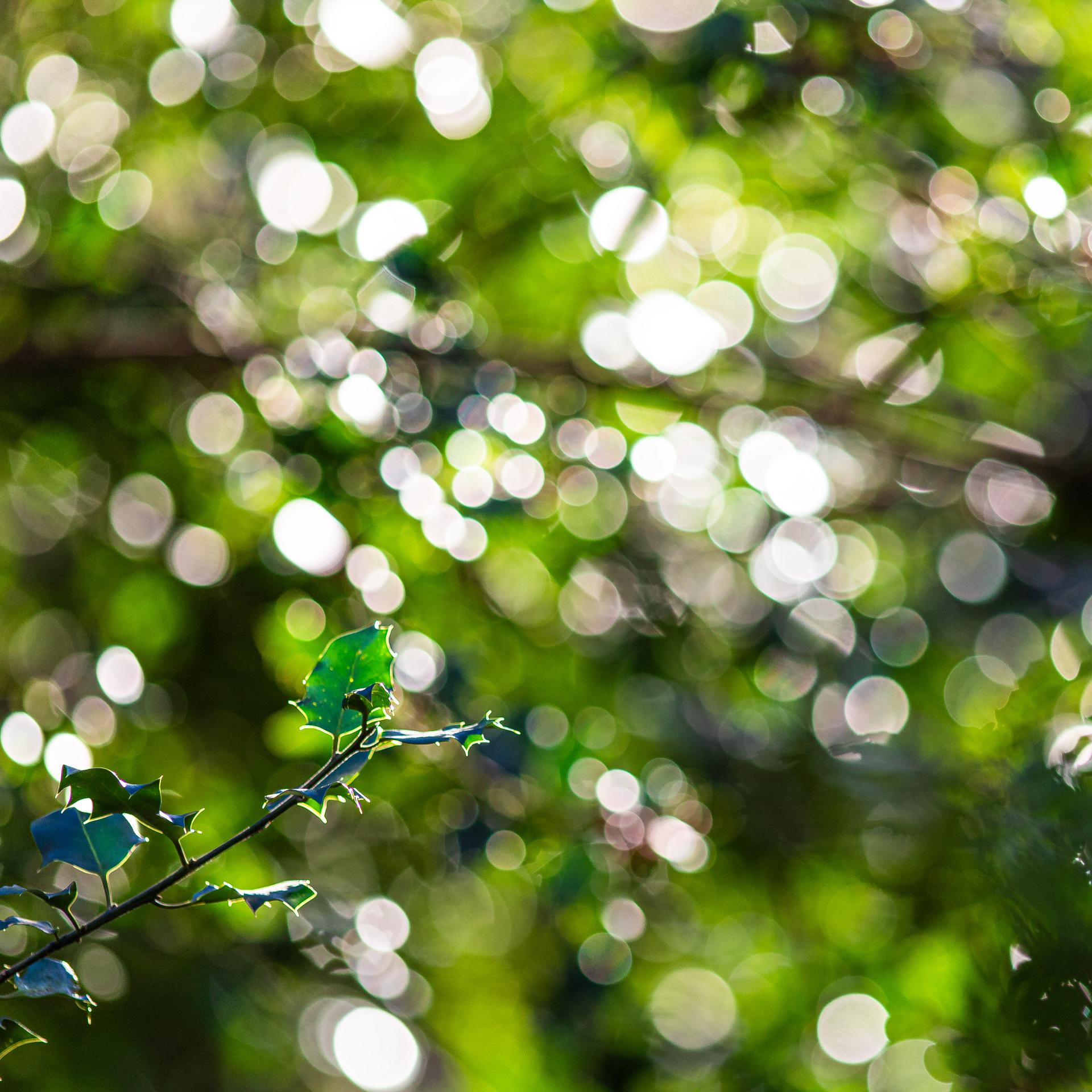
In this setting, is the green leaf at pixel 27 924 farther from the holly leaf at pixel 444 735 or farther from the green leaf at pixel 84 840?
the holly leaf at pixel 444 735

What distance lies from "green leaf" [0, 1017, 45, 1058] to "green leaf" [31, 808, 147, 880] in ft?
0.22

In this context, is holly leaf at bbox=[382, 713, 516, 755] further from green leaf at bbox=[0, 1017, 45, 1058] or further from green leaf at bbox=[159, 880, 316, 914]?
green leaf at bbox=[0, 1017, 45, 1058]

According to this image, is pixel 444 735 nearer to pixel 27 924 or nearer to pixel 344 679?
pixel 344 679

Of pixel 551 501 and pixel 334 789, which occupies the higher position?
pixel 334 789

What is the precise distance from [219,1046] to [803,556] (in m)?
1.19

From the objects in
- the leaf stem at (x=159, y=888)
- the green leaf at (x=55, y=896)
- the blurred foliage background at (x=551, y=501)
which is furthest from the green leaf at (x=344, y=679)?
the blurred foliage background at (x=551, y=501)

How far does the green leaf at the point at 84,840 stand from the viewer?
45 centimetres

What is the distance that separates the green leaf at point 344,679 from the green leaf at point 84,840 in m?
0.10

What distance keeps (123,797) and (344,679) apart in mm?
104

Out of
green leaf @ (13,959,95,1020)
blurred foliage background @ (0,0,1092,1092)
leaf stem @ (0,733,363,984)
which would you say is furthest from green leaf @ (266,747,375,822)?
blurred foliage background @ (0,0,1092,1092)

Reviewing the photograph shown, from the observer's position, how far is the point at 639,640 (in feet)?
5.32

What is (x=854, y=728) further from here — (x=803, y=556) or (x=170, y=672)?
(x=170, y=672)

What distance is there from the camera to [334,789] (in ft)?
1.41

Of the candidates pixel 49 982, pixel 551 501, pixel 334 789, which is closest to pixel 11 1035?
pixel 49 982
